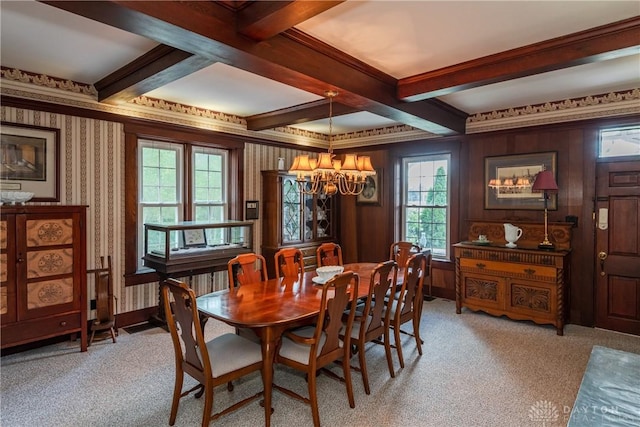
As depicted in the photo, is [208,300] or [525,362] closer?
[208,300]

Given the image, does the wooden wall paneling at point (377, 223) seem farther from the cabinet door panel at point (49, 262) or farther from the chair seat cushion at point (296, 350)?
the cabinet door panel at point (49, 262)

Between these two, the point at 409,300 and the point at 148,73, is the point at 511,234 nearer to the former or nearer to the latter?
the point at 409,300

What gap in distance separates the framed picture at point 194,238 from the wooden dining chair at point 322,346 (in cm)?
224

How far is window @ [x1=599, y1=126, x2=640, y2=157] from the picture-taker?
13.4 ft

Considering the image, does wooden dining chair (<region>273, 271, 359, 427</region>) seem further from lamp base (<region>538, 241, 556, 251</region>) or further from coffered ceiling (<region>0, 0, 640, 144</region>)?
lamp base (<region>538, 241, 556, 251</region>)

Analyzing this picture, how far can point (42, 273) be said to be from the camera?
333 centimetres

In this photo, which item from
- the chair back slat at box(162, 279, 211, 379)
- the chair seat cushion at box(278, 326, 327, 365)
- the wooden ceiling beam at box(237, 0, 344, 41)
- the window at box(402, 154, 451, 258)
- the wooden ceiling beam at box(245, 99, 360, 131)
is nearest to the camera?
the wooden ceiling beam at box(237, 0, 344, 41)

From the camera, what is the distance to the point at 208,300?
2.82m

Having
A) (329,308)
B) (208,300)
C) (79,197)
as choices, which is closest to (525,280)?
(329,308)

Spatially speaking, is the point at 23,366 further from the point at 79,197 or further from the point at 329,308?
the point at 329,308

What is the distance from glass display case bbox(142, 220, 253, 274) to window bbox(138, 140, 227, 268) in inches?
1.6

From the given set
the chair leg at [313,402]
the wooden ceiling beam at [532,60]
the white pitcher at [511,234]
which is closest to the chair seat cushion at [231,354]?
the chair leg at [313,402]

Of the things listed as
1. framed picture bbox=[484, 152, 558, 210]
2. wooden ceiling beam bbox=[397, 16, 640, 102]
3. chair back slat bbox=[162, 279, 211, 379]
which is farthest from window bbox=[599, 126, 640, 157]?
chair back slat bbox=[162, 279, 211, 379]

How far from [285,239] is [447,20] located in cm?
380
